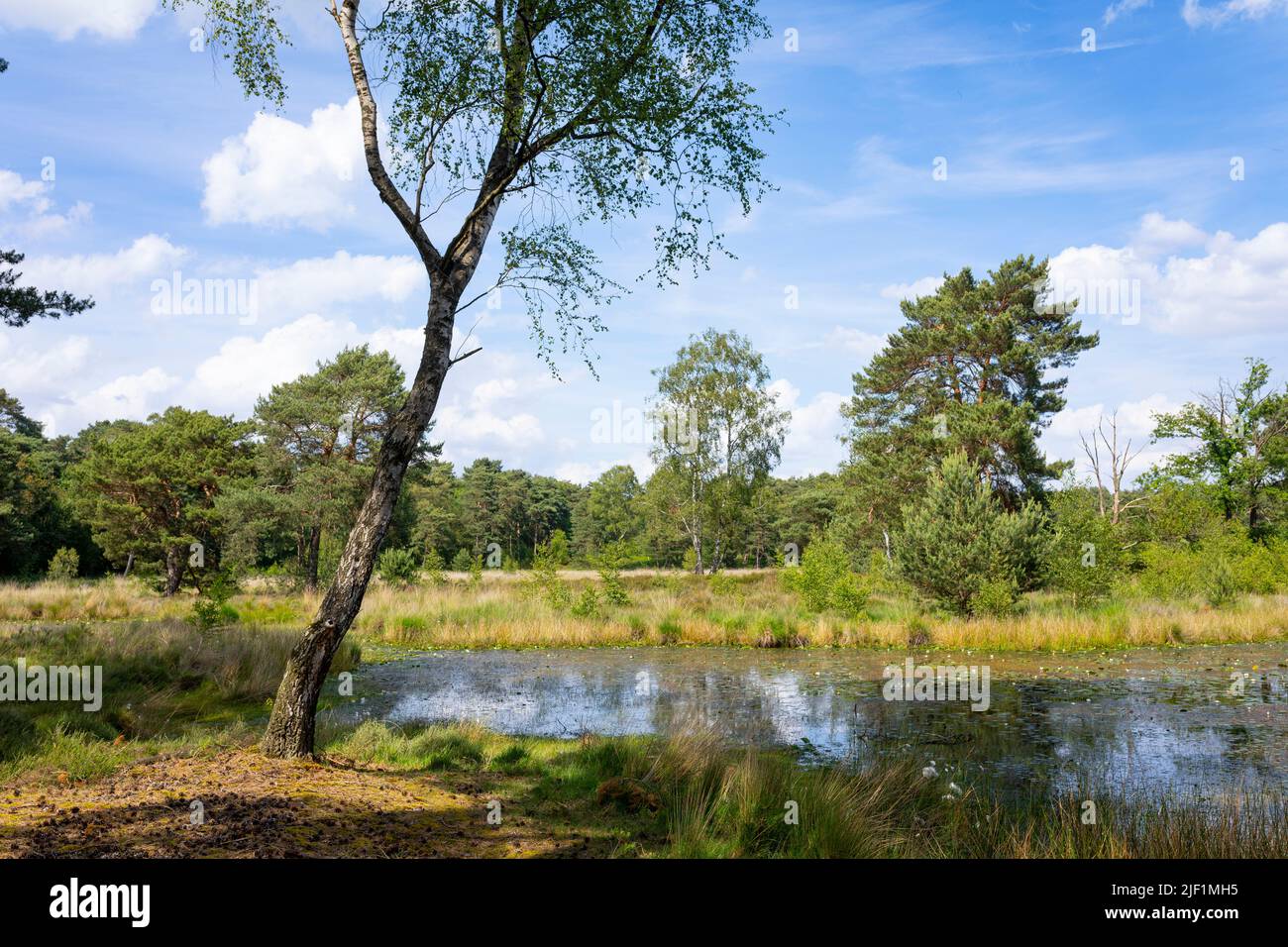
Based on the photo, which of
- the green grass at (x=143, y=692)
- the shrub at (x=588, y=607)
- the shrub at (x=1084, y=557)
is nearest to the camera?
the green grass at (x=143, y=692)

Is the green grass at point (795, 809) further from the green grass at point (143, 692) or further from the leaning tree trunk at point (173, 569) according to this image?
the leaning tree trunk at point (173, 569)

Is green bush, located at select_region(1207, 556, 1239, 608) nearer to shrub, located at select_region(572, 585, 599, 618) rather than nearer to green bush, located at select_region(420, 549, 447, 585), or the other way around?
shrub, located at select_region(572, 585, 599, 618)

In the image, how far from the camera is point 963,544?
21.2m

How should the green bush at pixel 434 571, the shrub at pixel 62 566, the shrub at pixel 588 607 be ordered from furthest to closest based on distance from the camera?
1. the shrub at pixel 62 566
2. the green bush at pixel 434 571
3. the shrub at pixel 588 607

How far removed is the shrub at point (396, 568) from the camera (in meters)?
29.7

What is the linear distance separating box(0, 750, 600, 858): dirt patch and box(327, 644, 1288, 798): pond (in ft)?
11.8

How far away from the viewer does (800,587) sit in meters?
22.6

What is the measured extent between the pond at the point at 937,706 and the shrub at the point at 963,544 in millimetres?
3732

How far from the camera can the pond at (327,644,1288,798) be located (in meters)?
8.33

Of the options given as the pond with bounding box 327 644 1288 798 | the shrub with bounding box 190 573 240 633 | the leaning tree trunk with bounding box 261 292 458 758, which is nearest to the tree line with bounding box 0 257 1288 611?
the pond with bounding box 327 644 1288 798

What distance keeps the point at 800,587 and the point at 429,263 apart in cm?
1729

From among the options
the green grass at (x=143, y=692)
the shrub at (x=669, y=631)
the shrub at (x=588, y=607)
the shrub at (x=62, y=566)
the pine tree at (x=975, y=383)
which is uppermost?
the pine tree at (x=975, y=383)

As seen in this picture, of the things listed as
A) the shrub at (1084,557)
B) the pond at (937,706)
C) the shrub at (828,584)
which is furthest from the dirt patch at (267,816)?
the shrub at (1084,557)
